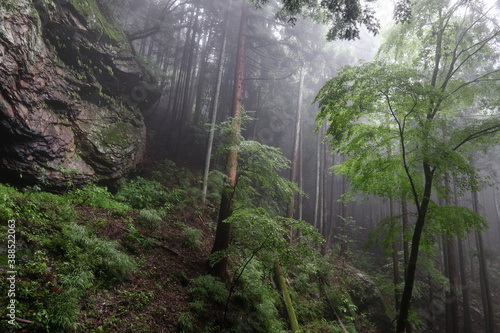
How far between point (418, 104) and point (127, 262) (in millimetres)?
7488

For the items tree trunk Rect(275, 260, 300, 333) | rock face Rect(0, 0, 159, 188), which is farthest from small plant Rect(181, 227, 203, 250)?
rock face Rect(0, 0, 159, 188)

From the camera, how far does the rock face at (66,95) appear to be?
22.9 ft

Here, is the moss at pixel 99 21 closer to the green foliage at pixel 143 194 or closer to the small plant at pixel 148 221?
the green foliage at pixel 143 194

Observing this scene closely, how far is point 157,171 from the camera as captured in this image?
13.1 m

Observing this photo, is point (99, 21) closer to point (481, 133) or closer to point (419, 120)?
point (419, 120)

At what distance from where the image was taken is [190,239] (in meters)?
7.98

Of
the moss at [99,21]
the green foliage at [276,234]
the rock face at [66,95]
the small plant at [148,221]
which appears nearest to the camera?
the green foliage at [276,234]

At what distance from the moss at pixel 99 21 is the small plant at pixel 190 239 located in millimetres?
10232

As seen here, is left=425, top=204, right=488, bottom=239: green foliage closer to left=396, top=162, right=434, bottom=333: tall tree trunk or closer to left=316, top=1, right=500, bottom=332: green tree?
left=316, top=1, right=500, bottom=332: green tree

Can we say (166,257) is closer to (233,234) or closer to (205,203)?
(233,234)

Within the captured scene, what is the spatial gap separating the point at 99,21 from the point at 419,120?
13759 millimetres

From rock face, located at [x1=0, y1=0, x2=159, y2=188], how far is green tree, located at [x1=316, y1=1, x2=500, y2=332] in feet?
28.7

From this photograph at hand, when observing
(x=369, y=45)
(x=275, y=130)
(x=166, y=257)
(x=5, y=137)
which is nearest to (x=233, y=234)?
(x=166, y=257)

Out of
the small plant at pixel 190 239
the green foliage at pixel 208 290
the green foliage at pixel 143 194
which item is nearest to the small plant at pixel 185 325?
the green foliage at pixel 208 290
